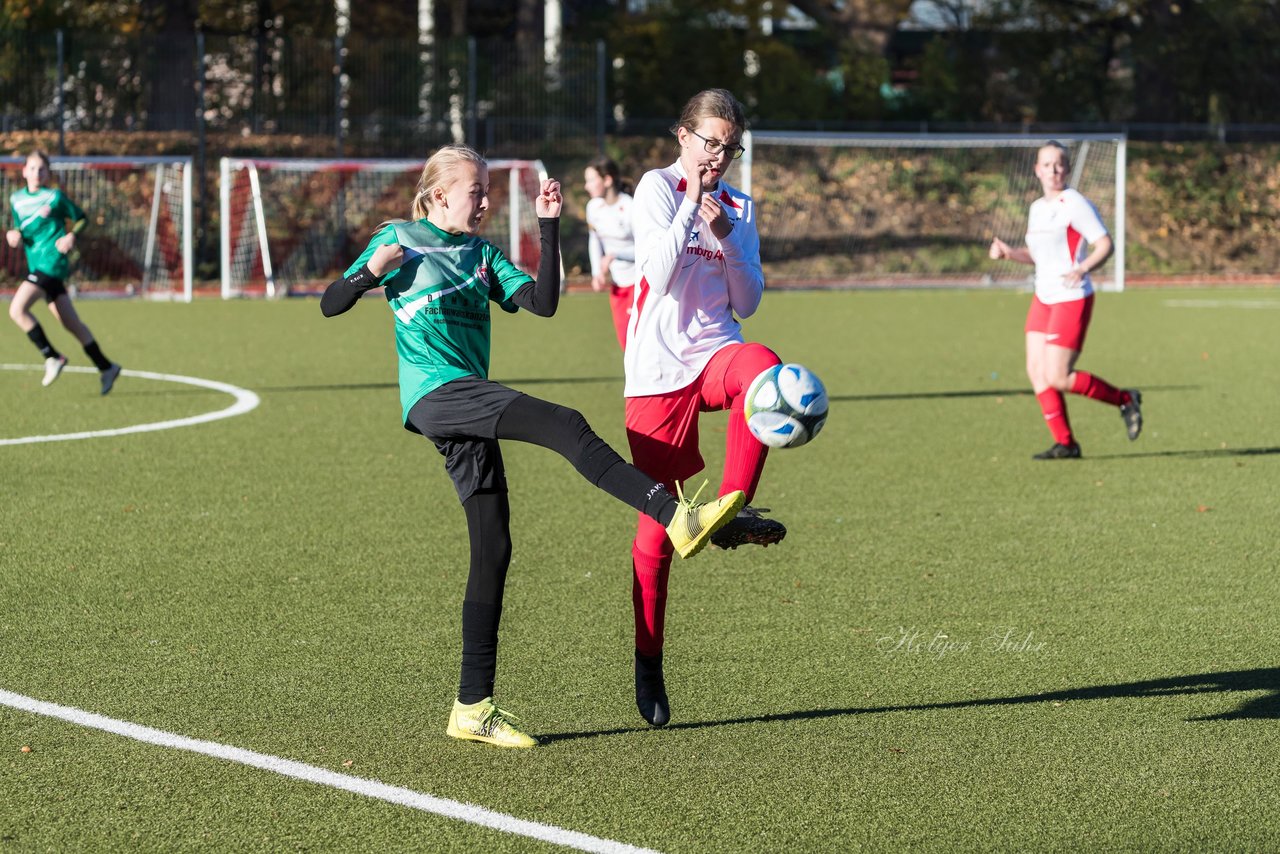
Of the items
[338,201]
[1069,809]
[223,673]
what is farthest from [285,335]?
[1069,809]

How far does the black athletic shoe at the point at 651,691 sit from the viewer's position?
5191mm

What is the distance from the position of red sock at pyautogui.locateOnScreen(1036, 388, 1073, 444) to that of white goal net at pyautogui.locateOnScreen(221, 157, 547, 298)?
18571 mm

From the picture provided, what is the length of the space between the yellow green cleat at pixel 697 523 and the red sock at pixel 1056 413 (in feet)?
22.9

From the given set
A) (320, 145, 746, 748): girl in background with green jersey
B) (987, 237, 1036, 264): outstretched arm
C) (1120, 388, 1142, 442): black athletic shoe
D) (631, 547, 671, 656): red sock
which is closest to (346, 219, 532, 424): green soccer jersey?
(320, 145, 746, 748): girl in background with green jersey

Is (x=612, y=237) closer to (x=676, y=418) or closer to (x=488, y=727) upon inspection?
(x=676, y=418)

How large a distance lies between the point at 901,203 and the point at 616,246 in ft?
77.0

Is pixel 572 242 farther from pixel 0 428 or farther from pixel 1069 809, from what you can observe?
pixel 1069 809

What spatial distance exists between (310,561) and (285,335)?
13378mm

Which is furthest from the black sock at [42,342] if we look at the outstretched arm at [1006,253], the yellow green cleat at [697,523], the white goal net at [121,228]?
the white goal net at [121,228]

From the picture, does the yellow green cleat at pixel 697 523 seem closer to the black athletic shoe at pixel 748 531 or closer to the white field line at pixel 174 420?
the black athletic shoe at pixel 748 531

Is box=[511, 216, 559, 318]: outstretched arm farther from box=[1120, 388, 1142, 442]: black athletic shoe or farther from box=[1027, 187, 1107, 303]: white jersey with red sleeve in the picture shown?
box=[1120, 388, 1142, 442]: black athletic shoe

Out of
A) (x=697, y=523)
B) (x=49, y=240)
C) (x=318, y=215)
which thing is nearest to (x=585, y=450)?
(x=697, y=523)

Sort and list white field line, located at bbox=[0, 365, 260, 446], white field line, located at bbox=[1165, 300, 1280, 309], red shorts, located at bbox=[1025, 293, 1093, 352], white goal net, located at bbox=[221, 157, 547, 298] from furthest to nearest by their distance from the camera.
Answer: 1. white goal net, located at bbox=[221, 157, 547, 298]
2. white field line, located at bbox=[1165, 300, 1280, 309]
3. white field line, located at bbox=[0, 365, 260, 446]
4. red shorts, located at bbox=[1025, 293, 1093, 352]

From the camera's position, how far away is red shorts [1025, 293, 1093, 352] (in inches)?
439
